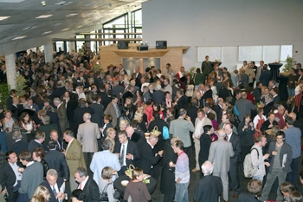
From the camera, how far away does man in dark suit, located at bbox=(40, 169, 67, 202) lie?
19.8ft

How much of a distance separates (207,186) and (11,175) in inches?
123

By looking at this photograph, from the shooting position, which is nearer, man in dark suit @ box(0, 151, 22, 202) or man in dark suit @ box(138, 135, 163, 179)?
man in dark suit @ box(0, 151, 22, 202)

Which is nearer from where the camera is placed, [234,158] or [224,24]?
[234,158]

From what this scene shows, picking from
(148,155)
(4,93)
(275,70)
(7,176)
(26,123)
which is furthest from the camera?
(275,70)

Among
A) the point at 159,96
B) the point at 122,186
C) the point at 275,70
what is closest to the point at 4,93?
the point at 159,96

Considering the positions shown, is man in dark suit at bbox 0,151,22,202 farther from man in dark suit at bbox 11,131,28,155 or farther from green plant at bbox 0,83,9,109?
green plant at bbox 0,83,9,109

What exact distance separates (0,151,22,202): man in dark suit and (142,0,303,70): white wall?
14.9 meters

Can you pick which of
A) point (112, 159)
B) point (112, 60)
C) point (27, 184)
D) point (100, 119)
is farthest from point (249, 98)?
point (112, 60)

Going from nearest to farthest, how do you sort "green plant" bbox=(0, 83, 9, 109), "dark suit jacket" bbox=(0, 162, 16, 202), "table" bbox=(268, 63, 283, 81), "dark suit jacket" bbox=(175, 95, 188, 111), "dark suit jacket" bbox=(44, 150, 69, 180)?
"dark suit jacket" bbox=(0, 162, 16, 202)
"dark suit jacket" bbox=(44, 150, 69, 180)
"dark suit jacket" bbox=(175, 95, 188, 111)
"green plant" bbox=(0, 83, 9, 109)
"table" bbox=(268, 63, 283, 81)

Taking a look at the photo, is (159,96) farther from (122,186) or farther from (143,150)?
(122,186)

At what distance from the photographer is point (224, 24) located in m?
20.7

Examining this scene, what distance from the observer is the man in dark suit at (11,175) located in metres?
6.85

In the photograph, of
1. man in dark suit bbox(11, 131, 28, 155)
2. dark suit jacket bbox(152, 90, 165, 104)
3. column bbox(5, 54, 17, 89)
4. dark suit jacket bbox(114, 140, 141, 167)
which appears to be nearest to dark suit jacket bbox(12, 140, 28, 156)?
man in dark suit bbox(11, 131, 28, 155)

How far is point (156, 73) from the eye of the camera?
50.1 feet
